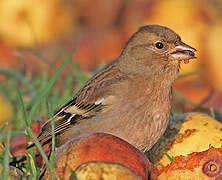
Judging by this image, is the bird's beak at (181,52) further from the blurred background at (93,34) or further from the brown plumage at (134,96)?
the blurred background at (93,34)

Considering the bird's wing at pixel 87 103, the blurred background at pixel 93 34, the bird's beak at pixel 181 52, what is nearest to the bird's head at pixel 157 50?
the bird's beak at pixel 181 52

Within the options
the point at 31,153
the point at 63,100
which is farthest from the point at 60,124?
the point at 63,100

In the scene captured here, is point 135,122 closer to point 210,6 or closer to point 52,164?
point 52,164

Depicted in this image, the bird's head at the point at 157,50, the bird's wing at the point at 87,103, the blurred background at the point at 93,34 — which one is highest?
the bird's head at the point at 157,50

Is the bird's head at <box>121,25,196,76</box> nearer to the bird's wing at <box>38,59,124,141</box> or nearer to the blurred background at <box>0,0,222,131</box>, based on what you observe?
the bird's wing at <box>38,59,124,141</box>

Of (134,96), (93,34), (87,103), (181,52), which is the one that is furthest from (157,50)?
(93,34)
